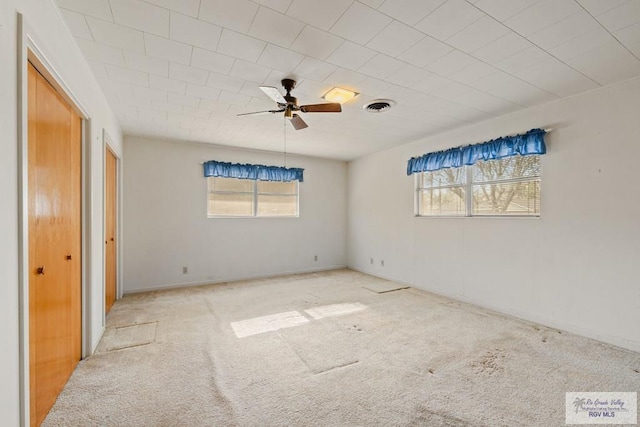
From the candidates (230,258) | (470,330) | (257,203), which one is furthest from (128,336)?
(470,330)

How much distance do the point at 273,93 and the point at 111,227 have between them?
9.67ft

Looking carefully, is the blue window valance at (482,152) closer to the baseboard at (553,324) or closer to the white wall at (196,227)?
the baseboard at (553,324)

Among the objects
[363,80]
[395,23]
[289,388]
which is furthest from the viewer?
[363,80]

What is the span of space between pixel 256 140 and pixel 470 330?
4.06 metres

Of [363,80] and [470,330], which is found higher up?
[363,80]

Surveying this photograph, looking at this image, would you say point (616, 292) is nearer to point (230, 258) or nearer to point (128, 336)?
point (128, 336)

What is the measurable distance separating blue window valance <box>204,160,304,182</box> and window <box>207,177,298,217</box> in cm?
19

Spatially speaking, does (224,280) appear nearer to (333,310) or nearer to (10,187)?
(333,310)

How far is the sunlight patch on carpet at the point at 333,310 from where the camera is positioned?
3.66 metres

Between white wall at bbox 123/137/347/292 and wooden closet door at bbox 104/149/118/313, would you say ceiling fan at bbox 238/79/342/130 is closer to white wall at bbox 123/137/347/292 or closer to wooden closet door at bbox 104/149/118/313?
wooden closet door at bbox 104/149/118/313

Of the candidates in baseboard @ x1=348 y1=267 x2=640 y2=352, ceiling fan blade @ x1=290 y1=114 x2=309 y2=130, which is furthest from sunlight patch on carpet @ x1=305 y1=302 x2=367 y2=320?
ceiling fan blade @ x1=290 y1=114 x2=309 y2=130

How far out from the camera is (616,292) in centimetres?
280

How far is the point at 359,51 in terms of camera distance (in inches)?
89.0

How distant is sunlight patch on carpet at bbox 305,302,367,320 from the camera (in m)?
3.66
